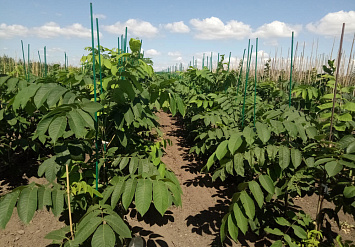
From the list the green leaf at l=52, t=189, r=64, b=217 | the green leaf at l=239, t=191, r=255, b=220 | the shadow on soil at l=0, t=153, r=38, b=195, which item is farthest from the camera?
the shadow on soil at l=0, t=153, r=38, b=195

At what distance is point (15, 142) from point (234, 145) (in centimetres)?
306

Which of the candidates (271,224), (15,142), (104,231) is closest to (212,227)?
(271,224)

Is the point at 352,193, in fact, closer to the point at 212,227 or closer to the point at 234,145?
the point at 234,145

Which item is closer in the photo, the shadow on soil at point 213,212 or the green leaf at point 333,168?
the green leaf at point 333,168

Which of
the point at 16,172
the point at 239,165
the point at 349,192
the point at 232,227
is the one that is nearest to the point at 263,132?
the point at 239,165

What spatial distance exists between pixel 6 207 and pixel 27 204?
96 millimetres

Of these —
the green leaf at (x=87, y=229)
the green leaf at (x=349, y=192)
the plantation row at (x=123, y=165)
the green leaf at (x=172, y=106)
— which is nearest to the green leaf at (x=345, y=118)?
the plantation row at (x=123, y=165)

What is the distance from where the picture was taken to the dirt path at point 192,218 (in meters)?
2.62

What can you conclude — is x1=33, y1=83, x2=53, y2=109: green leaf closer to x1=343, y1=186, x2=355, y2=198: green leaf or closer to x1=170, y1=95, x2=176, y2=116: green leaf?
x1=170, y1=95, x2=176, y2=116: green leaf

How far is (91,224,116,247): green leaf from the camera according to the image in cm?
114

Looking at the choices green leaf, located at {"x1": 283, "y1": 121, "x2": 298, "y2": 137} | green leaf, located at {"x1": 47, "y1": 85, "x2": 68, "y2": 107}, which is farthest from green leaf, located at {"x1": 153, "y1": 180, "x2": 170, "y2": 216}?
green leaf, located at {"x1": 283, "y1": 121, "x2": 298, "y2": 137}

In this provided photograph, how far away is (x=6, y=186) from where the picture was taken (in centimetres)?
343

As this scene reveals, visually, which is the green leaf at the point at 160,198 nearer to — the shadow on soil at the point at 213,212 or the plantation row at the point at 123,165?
the plantation row at the point at 123,165

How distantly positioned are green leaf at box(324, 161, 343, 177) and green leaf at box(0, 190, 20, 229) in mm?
1824
